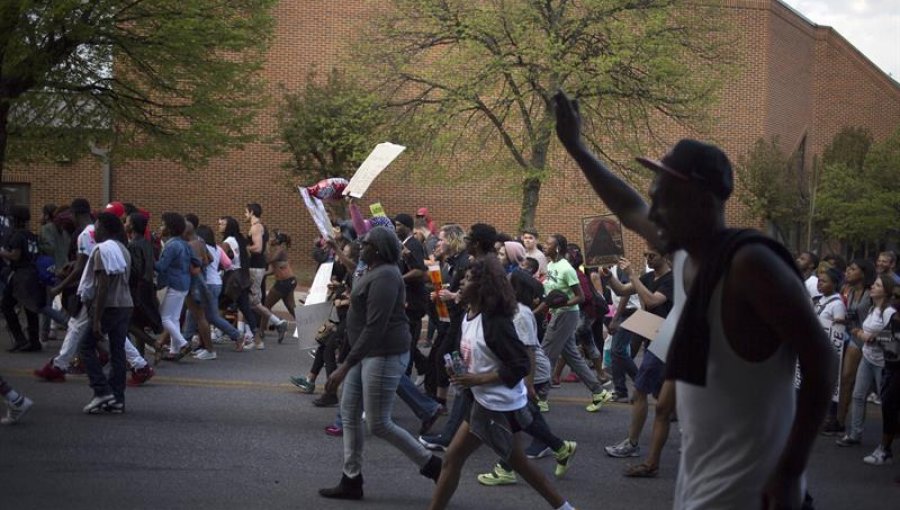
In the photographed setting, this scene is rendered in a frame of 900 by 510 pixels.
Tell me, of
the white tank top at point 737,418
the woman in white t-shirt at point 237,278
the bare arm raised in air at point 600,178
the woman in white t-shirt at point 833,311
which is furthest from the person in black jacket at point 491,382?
the woman in white t-shirt at point 237,278

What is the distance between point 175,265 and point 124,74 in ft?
24.4

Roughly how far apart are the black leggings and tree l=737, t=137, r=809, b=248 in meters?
24.0

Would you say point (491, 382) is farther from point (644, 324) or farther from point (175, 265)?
point (175, 265)

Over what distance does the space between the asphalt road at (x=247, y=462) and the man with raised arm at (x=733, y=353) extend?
183 inches

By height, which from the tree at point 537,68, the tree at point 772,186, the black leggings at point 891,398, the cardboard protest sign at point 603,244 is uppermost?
the tree at point 537,68

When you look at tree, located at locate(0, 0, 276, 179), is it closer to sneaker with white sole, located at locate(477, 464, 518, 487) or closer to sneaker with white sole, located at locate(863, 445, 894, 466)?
sneaker with white sole, located at locate(477, 464, 518, 487)

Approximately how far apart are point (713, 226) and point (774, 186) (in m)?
30.9

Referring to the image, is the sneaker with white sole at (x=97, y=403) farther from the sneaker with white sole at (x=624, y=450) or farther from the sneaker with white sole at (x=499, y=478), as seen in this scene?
the sneaker with white sole at (x=624, y=450)

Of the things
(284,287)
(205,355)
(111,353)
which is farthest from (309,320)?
(284,287)

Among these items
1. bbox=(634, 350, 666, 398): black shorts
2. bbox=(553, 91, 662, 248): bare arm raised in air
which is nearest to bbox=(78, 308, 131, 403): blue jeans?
bbox=(634, 350, 666, 398): black shorts

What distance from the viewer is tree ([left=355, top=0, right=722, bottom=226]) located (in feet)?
71.2

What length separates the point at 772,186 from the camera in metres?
32.3

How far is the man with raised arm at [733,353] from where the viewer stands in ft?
8.18

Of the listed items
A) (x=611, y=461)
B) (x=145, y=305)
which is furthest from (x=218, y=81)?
(x=611, y=461)
